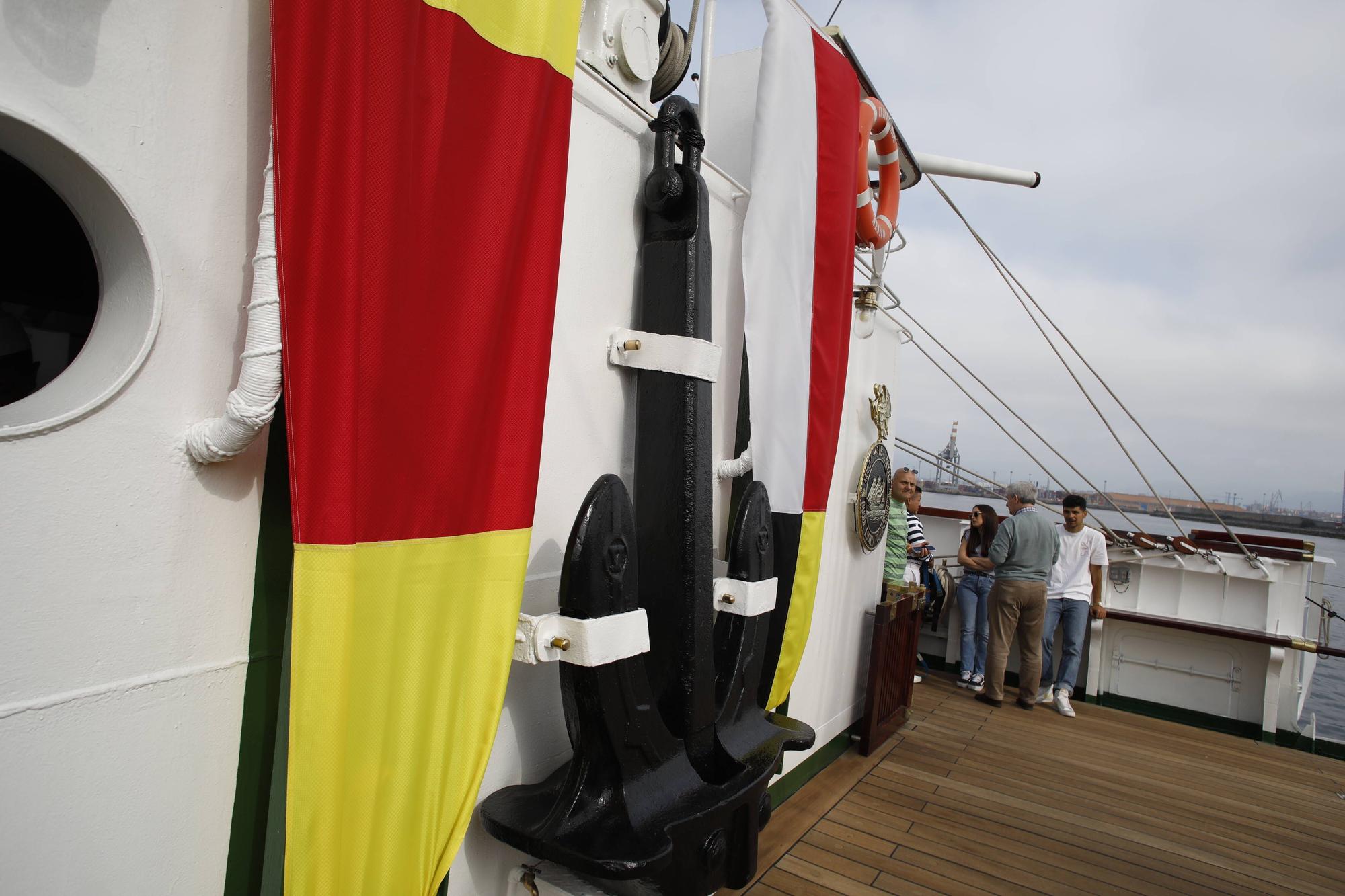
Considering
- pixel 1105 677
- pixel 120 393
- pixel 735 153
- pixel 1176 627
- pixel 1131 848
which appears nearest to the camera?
pixel 120 393

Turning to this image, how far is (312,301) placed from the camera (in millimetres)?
977

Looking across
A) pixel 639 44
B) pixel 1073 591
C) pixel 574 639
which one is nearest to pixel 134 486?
pixel 574 639

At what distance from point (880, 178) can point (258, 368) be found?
3080mm

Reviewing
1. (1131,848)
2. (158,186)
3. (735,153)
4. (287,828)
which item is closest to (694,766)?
(287,828)

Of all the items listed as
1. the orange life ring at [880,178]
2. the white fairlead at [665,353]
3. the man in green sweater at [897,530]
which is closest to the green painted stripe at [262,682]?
the white fairlead at [665,353]

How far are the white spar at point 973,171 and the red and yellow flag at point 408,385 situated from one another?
3153mm

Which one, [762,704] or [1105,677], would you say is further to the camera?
[1105,677]

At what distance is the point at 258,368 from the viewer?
0.97 meters

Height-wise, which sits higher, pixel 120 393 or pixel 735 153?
pixel 735 153

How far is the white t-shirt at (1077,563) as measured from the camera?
5055mm

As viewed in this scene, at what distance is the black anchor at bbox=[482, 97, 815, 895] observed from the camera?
4.84 ft

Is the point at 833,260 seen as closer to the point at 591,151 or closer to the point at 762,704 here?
the point at 591,151

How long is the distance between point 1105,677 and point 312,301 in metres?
5.85

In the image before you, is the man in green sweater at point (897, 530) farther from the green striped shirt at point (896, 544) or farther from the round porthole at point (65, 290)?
the round porthole at point (65, 290)
